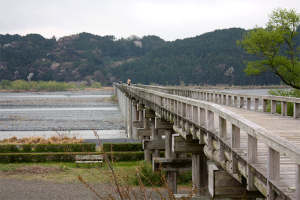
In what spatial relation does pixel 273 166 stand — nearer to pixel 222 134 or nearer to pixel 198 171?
pixel 222 134

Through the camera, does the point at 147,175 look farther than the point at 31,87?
No

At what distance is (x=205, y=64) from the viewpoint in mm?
170750

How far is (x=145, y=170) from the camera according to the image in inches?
710

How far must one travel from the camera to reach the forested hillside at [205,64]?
511 feet

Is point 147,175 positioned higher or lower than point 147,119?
lower

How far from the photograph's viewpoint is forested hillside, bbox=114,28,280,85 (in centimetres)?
15562

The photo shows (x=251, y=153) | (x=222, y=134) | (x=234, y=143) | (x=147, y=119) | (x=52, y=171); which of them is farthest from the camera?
(x=52, y=171)

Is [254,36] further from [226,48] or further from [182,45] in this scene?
[182,45]

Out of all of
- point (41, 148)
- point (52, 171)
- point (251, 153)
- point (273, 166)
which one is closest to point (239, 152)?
point (251, 153)

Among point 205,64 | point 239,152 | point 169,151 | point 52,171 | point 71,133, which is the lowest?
point 71,133

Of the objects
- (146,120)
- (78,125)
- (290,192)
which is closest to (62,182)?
(146,120)

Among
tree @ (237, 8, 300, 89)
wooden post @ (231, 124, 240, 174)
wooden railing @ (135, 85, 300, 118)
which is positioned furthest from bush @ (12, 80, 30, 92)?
wooden post @ (231, 124, 240, 174)

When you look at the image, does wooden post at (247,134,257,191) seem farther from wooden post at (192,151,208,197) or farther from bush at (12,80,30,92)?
bush at (12,80,30,92)

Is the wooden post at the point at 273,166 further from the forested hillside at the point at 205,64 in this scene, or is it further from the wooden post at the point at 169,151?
the forested hillside at the point at 205,64
